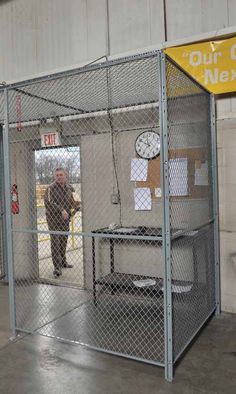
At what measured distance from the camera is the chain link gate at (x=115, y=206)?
3.17 metres

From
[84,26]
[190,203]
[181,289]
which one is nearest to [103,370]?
[181,289]

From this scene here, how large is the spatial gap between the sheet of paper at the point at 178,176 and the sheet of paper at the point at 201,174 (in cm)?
31

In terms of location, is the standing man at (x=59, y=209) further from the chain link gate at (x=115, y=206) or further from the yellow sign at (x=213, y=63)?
the yellow sign at (x=213, y=63)

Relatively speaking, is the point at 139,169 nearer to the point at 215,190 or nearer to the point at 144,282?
the point at 215,190

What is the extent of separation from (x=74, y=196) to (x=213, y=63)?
231cm

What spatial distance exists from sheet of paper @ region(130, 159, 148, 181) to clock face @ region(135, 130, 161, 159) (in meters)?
0.08

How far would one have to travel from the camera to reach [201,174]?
369cm

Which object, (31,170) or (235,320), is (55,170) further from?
(235,320)

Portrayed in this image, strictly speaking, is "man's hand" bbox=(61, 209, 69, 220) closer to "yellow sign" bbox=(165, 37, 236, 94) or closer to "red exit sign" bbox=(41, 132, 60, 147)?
"red exit sign" bbox=(41, 132, 60, 147)

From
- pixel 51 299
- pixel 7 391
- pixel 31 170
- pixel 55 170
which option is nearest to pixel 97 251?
pixel 51 299

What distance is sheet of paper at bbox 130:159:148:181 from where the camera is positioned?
4.50 m

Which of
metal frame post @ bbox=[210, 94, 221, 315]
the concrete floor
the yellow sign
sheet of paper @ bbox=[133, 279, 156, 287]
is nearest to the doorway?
sheet of paper @ bbox=[133, 279, 156, 287]

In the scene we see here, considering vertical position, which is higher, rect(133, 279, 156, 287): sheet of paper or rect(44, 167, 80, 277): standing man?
rect(44, 167, 80, 277): standing man

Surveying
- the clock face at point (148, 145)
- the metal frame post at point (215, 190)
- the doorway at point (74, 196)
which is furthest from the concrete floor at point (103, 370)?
the clock face at point (148, 145)
